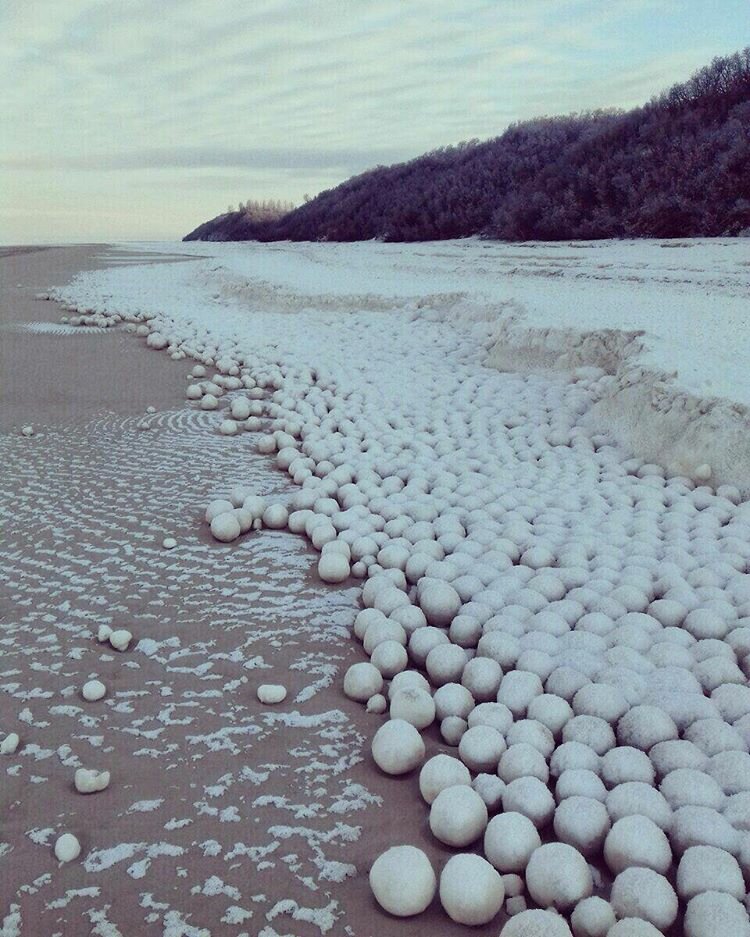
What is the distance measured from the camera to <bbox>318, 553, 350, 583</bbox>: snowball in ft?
9.07

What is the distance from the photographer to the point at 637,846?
5.13ft

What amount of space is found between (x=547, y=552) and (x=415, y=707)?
90cm

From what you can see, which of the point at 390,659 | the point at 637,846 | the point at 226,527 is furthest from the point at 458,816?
the point at 226,527

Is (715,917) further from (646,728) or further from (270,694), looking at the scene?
(270,694)

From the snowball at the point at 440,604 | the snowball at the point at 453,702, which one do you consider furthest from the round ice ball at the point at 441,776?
the snowball at the point at 440,604

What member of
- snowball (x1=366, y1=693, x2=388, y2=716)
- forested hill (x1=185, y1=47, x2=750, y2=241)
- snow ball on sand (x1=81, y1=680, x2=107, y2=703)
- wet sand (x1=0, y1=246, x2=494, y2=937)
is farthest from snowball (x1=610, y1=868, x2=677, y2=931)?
forested hill (x1=185, y1=47, x2=750, y2=241)

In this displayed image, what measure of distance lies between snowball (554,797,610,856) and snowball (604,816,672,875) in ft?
0.10

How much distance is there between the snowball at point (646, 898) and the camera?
1454mm

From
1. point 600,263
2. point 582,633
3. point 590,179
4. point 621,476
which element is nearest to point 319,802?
point 582,633

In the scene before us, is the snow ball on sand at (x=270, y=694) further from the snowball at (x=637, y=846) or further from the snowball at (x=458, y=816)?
the snowball at (x=637, y=846)

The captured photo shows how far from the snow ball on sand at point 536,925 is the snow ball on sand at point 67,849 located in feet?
2.84

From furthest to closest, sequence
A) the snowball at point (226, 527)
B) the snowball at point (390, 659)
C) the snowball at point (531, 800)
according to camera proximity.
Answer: the snowball at point (226, 527), the snowball at point (390, 659), the snowball at point (531, 800)

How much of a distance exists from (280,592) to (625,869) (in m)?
1.46

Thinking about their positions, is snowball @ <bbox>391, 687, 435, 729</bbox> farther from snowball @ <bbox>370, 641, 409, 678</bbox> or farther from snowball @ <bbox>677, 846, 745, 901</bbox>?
snowball @ <bbox>677, 846, 745, 901</bbox>
